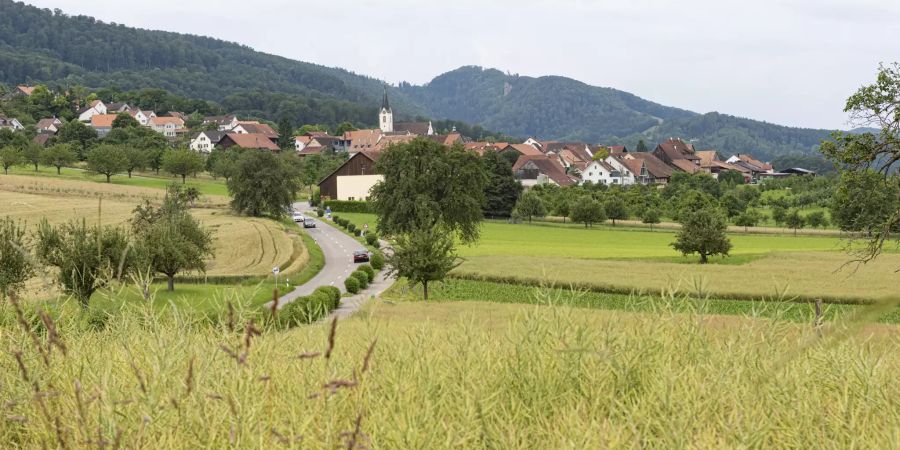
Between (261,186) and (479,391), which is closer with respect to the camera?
(479,391)

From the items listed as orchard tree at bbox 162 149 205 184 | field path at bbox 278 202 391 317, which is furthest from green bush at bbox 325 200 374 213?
orchard tree at bbox 162 149 205 184

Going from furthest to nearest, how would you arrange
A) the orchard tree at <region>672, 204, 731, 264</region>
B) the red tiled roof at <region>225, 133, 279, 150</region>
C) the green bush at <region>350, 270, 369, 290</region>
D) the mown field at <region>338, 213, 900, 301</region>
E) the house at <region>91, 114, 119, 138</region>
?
the house at <region>91, 114, 119, 138</region>
the red tiled roof at <region>225, 133, 279, 150</region>
the orchard tree at <region>672, 204, 731, 264</region>
the green bush at <region>350, 270, 369, 290</region>
the mown field at <region>338, 213, 900, 301</region>

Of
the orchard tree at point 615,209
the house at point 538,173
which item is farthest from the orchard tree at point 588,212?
the house at point 538,173

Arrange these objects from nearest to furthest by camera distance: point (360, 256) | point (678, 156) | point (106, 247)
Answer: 1. point (106, 247)
2. point (360, 256)
3. point (678, 156)

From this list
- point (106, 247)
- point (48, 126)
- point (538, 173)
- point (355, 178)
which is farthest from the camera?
point (48, 126)

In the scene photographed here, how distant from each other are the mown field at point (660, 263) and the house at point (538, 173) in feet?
179

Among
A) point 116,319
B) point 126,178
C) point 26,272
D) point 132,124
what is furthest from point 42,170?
point 116,319


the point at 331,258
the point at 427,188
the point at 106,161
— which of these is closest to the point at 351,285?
the point at 331,258

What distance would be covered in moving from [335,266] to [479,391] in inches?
2091

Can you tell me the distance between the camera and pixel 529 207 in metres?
92.6

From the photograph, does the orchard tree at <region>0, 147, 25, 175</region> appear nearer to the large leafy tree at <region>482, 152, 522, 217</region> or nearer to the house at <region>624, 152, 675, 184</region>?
the large leafy tree at <region>482, 152, 522, 217</region>

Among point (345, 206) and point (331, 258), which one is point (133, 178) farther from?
point (331, 258)

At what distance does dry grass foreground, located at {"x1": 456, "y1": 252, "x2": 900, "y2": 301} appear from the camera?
4012 centimetres

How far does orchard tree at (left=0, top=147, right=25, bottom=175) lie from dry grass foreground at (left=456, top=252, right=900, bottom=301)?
83.0 metres
